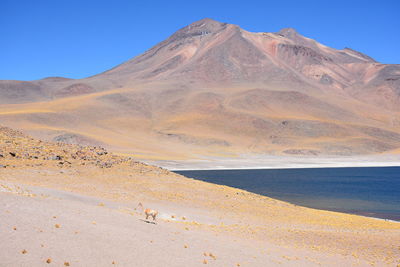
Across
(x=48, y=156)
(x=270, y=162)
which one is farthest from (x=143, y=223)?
(x=270, y=162)

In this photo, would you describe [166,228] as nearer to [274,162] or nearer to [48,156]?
[48,156]

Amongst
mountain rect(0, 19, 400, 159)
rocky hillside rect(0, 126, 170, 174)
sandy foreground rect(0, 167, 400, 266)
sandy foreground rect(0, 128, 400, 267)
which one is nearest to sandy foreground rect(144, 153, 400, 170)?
mountain rect(0, 19, 400, 159)

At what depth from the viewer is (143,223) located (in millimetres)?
16797

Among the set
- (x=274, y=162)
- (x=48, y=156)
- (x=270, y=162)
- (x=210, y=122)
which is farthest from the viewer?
(x=210, y=122)

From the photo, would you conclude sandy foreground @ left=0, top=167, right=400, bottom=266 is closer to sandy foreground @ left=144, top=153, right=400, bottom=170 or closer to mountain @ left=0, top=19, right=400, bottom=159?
sandy foreground @ left=144, top=153, right=400, bottom=170

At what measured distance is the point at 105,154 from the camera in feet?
126

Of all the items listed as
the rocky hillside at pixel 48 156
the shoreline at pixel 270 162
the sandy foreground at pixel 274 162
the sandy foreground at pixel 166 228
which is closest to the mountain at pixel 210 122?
the sandy foreground at pixel 274 162

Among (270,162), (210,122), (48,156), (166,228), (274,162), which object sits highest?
(210,122)

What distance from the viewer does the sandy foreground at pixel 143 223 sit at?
456 inches

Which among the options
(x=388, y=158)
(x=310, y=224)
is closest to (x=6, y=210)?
(x=310, y=224)

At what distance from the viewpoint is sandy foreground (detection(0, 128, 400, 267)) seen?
11570mm

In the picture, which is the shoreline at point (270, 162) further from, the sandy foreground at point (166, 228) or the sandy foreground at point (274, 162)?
the sandy foreground at point (166, 228)

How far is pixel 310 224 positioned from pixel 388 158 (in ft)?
361

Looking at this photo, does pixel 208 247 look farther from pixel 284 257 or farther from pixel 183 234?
pixel 284 257
